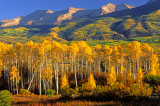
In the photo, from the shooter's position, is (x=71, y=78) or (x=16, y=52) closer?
(x=16, y=52)

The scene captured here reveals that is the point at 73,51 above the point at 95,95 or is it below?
above

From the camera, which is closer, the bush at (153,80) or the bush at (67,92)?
the bush at (67,92)

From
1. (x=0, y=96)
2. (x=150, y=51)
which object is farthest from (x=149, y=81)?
(x=150, y=51)

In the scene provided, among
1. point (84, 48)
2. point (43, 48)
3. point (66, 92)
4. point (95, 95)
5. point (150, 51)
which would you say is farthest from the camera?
point (150, 51)

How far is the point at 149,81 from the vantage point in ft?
68.1

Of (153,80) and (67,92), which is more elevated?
(153,80)

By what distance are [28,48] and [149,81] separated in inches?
1437

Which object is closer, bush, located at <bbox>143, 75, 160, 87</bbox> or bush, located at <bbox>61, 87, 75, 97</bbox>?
bush, located at <bbox>61, 87, 75, 97</bbox>

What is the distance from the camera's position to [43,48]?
3788 cm

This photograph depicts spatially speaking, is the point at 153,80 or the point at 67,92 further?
the point at 153,80

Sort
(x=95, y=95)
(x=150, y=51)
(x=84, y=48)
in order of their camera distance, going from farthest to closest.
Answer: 1. (x=150, y=51)
2. (x=84, y=48)
3. (x=95, y=95)

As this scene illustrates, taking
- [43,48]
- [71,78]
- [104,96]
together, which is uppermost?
[43,48]

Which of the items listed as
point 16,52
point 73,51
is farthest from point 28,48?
point 73,51

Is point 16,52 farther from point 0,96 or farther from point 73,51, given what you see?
point 0,96
